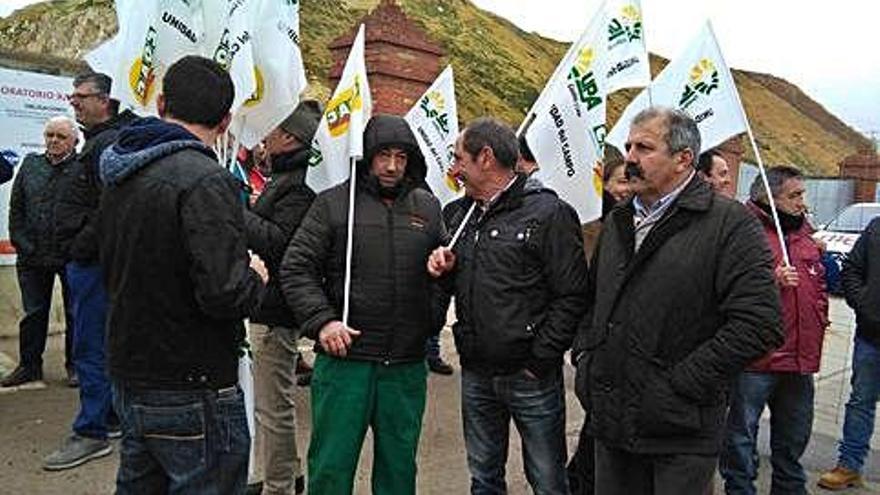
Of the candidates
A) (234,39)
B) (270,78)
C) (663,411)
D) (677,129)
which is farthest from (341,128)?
(663,411)

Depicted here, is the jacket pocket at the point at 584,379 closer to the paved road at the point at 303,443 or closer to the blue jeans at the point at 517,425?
the blue jeans at the point at 517,425

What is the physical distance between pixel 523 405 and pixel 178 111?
1802 millimetres

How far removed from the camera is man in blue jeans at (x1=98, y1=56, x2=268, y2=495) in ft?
8.53

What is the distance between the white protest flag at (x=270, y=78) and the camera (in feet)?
13.6

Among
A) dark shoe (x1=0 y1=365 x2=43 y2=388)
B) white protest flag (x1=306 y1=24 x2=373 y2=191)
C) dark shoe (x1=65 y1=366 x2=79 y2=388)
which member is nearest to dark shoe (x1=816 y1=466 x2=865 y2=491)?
white protest flag (x1=306 y1=24 x2=373 y2=191)

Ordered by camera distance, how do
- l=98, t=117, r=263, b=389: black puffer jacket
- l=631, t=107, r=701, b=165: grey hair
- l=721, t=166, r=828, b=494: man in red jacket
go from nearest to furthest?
l=98, t=117, r=263, b=389: black puffer jacket, l=631, t=107, r=701, b=165: grey hair, l=721, t=166, r=828, b=494: man in red jacket

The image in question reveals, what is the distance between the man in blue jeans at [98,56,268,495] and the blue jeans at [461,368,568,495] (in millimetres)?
1207

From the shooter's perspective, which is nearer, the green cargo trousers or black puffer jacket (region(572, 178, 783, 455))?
black puffer jacket (region(572, 178, 783, 455))

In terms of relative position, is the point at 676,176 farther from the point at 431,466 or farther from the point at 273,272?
the point at 431,466

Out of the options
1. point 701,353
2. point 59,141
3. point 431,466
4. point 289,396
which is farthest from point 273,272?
point 59,141

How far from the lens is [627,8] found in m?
4.25

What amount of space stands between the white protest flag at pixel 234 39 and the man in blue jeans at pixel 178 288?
1221 millimetres

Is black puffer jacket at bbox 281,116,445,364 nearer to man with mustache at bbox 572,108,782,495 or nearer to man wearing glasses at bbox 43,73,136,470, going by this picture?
man with mustache at bbox 572,108,782,495

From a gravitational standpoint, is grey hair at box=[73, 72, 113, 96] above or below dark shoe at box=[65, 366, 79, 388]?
above
